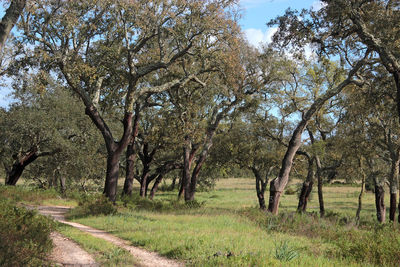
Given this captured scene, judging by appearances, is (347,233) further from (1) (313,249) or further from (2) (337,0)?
(2) (337,0)

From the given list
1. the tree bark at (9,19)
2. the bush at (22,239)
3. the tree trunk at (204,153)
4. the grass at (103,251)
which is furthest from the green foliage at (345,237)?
the tree bark at (9,19)

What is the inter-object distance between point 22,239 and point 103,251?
1.82m

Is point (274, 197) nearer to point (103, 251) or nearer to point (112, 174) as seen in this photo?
point (112, 174)

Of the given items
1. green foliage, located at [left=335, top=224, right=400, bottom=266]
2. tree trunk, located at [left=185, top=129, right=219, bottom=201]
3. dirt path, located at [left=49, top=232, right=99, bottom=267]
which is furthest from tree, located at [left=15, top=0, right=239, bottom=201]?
green foliage, located at [left=335, top=224, right=400, bottom=266]

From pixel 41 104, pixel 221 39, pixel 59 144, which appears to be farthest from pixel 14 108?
pixel 221 39

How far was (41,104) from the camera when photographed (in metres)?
29.0

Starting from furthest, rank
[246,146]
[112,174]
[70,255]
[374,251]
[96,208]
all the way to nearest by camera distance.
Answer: [246,146]
[112,174]
[96,208]
[70,255]
[374,251]

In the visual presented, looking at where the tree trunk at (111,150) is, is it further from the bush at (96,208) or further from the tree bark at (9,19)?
the tree bark at (9,19)

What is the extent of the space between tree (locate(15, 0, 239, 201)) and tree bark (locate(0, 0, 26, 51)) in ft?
21.3

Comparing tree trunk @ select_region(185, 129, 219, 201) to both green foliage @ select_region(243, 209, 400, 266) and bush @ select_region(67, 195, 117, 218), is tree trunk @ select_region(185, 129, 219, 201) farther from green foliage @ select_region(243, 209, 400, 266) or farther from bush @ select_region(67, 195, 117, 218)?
bush @ select_region(67, 195, 117, 218)

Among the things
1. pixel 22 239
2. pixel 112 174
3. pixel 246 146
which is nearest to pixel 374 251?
pixel 22 239

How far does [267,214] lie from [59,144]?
18460mm

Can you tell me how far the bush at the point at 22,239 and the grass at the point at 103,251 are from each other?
3.03 feet

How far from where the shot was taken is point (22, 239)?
7.57 meters
